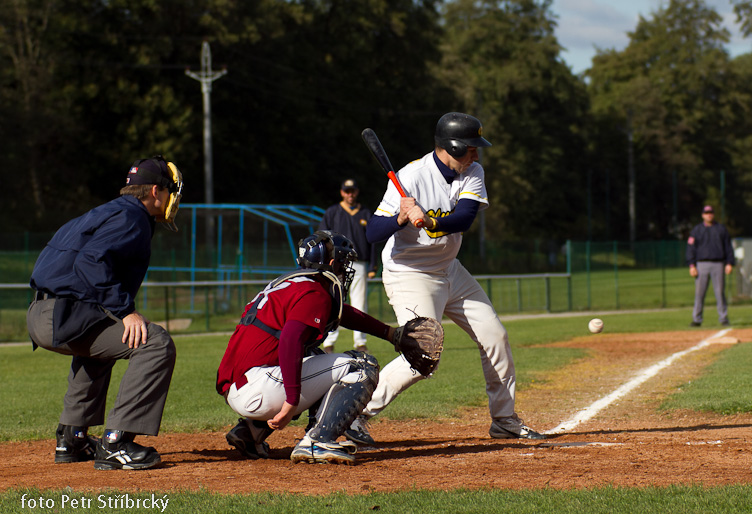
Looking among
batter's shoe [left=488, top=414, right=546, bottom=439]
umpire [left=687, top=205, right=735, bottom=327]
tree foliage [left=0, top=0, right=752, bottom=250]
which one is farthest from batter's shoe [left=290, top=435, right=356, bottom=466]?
tree foliage [left=0, top=0, right=752, bottom=250]

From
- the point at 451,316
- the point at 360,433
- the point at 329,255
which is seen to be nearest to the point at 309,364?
the point at 329,255

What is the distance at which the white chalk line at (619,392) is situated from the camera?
7270 millimetres

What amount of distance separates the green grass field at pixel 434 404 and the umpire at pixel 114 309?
1.93 ft

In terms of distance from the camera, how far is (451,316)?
257 inches

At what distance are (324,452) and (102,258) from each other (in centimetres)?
168

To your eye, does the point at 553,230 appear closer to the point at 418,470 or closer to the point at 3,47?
the point at 3,47

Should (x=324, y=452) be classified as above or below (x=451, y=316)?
below

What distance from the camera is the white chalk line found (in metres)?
7.27

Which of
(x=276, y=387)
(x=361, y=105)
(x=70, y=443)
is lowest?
(x=70, y=443)

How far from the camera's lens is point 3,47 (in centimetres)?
3619

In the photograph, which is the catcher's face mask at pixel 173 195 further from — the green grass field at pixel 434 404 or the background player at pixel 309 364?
the green grass field at pixel 434 404

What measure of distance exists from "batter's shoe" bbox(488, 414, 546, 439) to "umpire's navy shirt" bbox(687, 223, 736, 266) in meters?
11.1

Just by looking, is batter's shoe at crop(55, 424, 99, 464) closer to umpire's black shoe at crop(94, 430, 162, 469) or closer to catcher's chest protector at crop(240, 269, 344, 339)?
umpire's black shoe at crop(94, 430, 162, 469)

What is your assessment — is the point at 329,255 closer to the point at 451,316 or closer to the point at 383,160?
the point at 383,160
